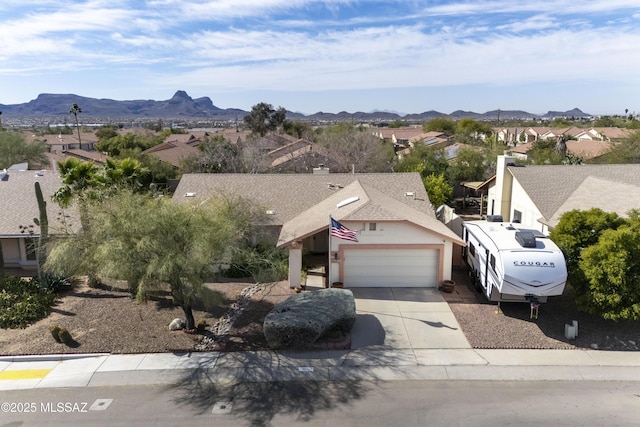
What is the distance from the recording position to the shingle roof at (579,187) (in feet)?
69.3

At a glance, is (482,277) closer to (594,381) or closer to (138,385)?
(594,381)

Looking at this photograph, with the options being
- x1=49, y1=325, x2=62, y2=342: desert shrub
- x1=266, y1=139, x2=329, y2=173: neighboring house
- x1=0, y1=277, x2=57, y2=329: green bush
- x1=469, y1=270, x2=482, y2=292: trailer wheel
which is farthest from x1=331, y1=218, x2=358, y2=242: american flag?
x1=266, y1=139, x2=329, y2=173: neighboring house

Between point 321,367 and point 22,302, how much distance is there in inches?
484

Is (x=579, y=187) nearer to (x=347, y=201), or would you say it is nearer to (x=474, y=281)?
(x=474, y=281)

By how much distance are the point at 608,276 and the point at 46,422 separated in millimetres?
17013

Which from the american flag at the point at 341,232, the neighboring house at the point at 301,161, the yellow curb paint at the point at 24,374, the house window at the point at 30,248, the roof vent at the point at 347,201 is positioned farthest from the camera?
the neighboring house at the point at 301,161

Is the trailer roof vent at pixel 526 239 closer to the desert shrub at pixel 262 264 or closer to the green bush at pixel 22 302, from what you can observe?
the desert shrub at pixel 262 264

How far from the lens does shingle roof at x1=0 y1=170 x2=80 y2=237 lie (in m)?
22.6

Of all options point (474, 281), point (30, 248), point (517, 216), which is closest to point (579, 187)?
point (517, 216)

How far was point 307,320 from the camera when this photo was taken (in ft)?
49.1

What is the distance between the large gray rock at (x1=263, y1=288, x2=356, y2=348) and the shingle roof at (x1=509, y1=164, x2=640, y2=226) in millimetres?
11640

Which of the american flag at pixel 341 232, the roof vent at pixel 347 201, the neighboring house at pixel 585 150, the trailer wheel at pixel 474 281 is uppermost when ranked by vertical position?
the neighboring house at pixel 585 150

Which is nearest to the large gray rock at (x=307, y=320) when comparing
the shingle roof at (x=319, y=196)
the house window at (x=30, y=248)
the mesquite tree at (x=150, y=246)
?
the mesquite tree at (x=150, y=246)

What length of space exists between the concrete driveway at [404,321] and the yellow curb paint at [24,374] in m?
9.59
